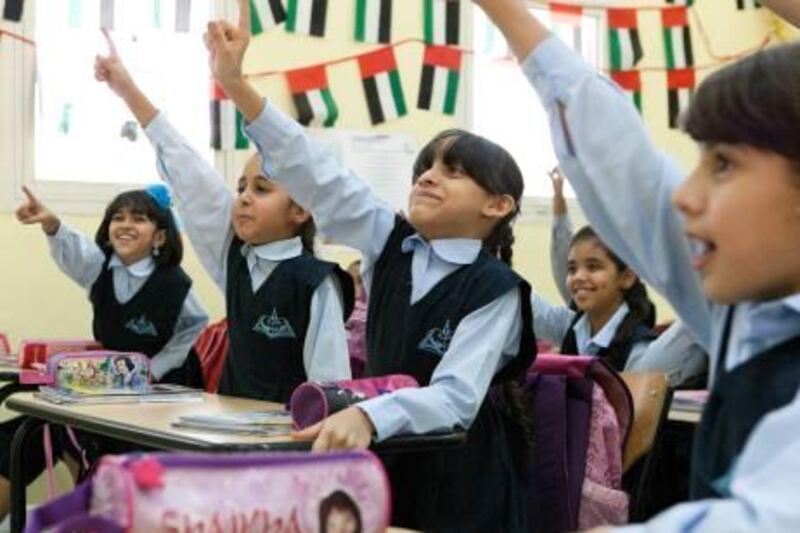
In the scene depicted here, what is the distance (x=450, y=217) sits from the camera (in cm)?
221

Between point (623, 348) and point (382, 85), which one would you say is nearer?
point (623, 348)

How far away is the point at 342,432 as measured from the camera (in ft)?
5.52

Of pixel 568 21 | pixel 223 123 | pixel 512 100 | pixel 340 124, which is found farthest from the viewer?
pixel 568 21

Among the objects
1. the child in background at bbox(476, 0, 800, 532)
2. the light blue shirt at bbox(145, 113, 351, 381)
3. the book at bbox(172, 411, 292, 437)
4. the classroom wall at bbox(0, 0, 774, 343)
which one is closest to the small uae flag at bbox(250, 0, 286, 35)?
the classroom wall at bbox(0, 0, 774, 343)

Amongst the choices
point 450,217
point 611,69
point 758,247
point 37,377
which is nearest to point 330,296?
point 450,217

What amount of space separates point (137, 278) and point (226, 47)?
6.01ft

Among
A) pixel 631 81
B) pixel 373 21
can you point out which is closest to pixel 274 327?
pixel 373 21

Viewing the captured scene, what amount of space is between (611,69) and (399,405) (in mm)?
4008

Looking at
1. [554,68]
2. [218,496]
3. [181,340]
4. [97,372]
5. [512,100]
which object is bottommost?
[181,340]

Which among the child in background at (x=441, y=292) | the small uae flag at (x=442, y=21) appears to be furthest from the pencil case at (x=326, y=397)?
the small uae flag at (x=442, y=21)

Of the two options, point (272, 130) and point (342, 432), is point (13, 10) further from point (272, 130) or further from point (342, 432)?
point (342, 432)

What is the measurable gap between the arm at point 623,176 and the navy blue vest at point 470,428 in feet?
3.01

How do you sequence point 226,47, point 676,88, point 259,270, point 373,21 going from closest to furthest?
point 226,47
point 259,270
point 373,21
point 676,88

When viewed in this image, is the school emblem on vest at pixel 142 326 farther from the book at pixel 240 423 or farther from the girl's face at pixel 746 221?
the girl's face at pixel 746 221
